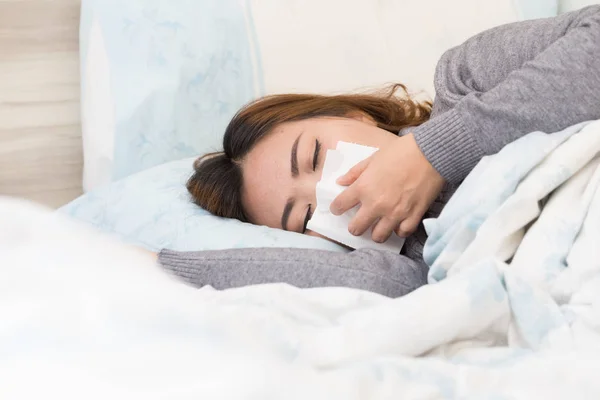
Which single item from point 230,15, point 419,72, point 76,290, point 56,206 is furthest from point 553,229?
point 56,206

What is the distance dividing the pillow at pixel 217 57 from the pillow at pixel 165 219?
0.34ft

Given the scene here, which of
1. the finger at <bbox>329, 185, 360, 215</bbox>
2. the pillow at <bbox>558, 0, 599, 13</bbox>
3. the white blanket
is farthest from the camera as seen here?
the pillow at <bbox>558, 0, 599, 13</bbox>

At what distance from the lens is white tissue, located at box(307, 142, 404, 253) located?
101 cm

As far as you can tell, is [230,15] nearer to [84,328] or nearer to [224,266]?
[224,266]

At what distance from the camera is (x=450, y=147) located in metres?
0.93

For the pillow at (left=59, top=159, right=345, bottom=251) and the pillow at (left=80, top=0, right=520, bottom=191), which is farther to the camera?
the pillow at (left=80, top=0, right=520, bottom=191)

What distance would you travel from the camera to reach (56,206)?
4.80ft

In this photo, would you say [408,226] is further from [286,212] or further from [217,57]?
[217,57]

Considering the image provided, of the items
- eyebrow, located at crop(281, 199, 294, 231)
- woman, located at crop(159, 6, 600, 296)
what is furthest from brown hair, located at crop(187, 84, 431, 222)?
eyebrow, located at crop(281, 199, 294, 231)

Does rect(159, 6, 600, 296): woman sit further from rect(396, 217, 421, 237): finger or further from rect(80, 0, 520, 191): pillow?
rect(80, 0, 520, 191): pillow

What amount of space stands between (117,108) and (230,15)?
0.96ft

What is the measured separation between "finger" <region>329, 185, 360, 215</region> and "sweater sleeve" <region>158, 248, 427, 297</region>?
0.08 metres

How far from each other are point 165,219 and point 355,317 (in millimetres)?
541

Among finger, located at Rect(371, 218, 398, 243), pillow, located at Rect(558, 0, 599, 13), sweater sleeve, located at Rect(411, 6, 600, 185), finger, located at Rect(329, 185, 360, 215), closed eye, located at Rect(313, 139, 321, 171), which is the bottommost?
finger, located at Rect(371, 218, 398, 243)
